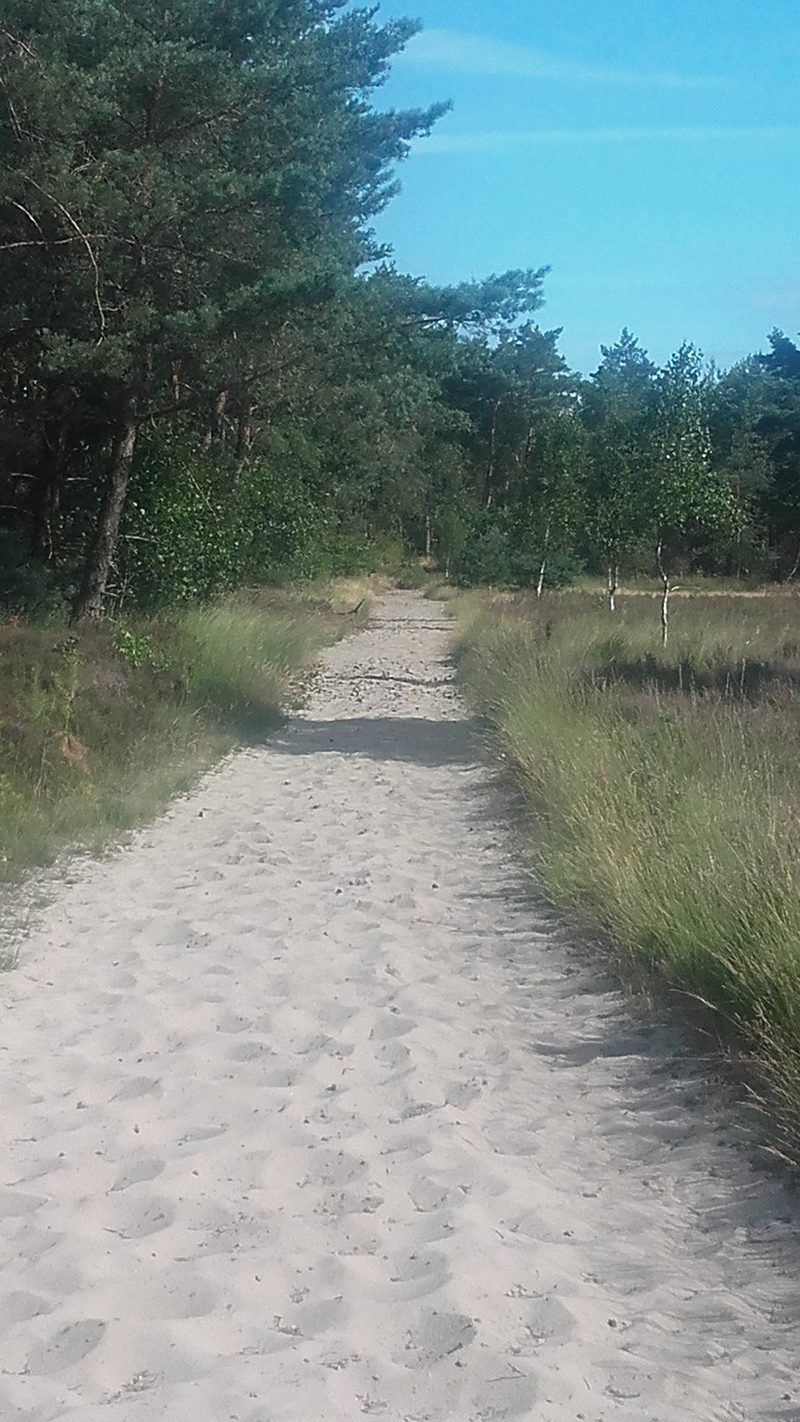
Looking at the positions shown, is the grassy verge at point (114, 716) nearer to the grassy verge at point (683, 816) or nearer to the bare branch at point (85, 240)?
the grassy verge at point (683, 816)

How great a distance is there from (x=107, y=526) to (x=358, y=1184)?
14187mm

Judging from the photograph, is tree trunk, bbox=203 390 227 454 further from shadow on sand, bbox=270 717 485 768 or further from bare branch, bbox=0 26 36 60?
shadow on sand, bbox=270 717 485 768

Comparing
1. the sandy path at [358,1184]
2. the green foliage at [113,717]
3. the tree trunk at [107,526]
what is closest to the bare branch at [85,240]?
the tree trunk at [107,526]

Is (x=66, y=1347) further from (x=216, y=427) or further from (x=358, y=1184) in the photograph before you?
(x=216, y=427)

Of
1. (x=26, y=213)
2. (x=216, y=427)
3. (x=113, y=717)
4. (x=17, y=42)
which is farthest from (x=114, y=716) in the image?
(x=216, y=427)

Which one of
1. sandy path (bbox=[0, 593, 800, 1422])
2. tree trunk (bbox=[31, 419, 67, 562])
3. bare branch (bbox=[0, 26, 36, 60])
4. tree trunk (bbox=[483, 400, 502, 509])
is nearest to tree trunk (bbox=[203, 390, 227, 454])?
tree trunk (bbox=[31, 419, 67, 562])

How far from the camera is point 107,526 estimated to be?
1688cm

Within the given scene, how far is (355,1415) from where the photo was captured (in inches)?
107

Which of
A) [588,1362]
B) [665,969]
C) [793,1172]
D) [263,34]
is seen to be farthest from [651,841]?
[263,34]

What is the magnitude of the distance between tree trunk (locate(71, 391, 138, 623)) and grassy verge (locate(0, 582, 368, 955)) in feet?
3.37

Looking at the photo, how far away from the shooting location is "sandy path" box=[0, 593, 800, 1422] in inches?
114

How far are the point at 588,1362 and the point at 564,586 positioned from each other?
134 feet

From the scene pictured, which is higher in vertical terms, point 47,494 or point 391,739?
point 47,494

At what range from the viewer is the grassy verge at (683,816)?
472cm
